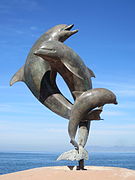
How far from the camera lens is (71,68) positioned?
12828 millimetres

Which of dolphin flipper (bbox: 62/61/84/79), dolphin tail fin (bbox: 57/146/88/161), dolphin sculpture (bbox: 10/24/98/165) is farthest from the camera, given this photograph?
dolphin sculpture (bbox: 10/24/98/165)

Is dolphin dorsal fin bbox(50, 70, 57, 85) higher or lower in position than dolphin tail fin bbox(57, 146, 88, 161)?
higher

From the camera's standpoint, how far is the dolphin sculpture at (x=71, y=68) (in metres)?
12.6

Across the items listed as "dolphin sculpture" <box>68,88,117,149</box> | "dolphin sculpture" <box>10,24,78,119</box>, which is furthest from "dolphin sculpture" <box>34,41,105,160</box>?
"dolphin sculpture" <box>10,24,78,119</box>

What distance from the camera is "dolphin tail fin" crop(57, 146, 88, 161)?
12.1 m

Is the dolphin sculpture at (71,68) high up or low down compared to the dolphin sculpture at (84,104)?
up

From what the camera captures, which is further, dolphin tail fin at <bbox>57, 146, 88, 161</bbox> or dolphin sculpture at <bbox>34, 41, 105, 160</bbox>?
dolphin sculpture at <bbox>34, 41, 105, 160</bbox>

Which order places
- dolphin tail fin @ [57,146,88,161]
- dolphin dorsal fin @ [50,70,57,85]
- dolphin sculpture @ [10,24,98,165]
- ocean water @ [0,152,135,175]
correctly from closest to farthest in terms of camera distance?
dolphin tail fin @ [57,146,88,161] → dolphin sculpture @ [10,24,98,165] → dolphin dorsal fin @ [50,70,57,85] → ocean water @ [0,152,135,175]

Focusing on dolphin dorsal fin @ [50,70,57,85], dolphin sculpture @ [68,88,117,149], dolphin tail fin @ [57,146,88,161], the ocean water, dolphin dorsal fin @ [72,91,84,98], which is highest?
dolphin dorsal fin @ [50,70,57,85]

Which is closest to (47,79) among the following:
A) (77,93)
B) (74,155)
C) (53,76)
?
(53,76)

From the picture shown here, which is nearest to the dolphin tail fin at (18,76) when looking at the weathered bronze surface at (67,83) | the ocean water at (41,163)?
the weathered bronze surface at (67,83)

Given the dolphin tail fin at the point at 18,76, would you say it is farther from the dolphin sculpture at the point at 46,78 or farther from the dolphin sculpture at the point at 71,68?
the dolphin sculpture at the point at 71,68

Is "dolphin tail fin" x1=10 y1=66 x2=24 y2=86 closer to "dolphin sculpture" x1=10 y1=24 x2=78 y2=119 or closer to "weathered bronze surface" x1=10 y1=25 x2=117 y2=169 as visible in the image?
"weathered bronze surface" x1=10 y1=25 x2=117 y2=169

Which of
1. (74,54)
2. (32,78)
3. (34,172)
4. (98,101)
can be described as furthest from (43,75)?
(34,172)
